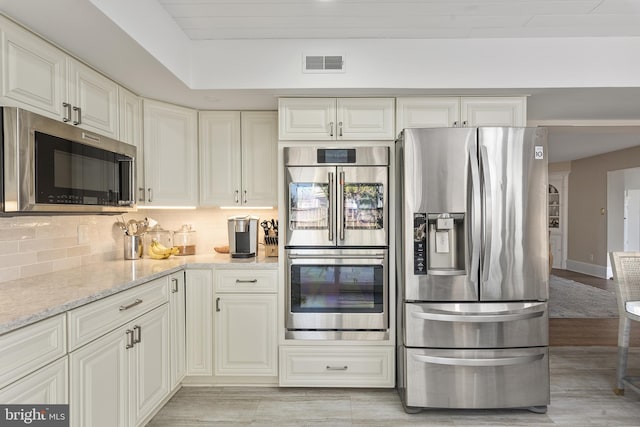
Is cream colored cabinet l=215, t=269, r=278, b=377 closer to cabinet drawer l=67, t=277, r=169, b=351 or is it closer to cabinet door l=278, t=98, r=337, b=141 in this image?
cabinet drawer l=67, t=277, r=169, b=351

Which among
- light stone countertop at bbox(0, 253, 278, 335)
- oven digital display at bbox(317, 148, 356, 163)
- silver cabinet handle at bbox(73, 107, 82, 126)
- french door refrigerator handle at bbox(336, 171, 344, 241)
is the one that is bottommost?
light stone countertop at bbox(0, 253, 278, 335)

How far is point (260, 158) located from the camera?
3.20 m

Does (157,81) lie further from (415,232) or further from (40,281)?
(415,232)

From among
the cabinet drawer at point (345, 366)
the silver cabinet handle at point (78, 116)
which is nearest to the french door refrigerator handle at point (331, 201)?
the cabinet drawer at point (345, 366)

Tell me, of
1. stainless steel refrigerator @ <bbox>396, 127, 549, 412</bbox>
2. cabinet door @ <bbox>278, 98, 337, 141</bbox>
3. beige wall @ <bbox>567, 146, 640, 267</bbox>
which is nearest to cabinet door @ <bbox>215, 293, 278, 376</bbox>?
stainless steel refrigerator @ <bbox>396, 127, 549, 412</bbox>

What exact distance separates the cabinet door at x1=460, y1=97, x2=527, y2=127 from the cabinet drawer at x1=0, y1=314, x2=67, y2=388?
268cm

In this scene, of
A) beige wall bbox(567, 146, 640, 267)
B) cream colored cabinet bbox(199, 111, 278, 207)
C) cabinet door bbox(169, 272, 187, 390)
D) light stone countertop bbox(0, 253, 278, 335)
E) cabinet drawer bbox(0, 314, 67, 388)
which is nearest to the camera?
cabinet drawer bbox(0, 314, 67, 388)

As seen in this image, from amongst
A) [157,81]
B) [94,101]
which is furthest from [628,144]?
[94,101]

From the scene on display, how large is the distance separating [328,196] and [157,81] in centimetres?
140

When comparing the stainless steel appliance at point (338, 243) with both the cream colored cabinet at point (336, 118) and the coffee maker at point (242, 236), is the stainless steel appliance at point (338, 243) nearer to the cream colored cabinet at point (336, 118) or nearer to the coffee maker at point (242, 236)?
the cream colored cabinet at point (336, 118)

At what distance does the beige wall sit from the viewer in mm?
6905

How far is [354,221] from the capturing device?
8.84 ft

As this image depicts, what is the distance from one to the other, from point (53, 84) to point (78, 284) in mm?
1064

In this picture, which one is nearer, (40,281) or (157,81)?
(40,281)
